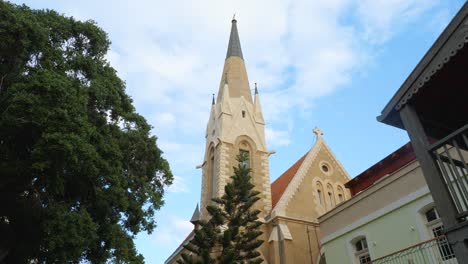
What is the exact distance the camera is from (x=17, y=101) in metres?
9.37

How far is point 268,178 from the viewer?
→ 20297 millimetres

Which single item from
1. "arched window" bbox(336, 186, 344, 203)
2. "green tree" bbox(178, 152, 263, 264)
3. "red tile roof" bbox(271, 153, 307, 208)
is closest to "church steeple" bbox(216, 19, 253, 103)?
"red tile roof" bbox(271, 153, 307, 208)

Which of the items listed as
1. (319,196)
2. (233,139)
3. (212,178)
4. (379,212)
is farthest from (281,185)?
(379,212)

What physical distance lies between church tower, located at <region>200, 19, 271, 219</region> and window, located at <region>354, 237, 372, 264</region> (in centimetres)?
761

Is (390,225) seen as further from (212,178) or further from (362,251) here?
(212,178)

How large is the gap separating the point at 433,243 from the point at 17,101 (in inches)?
405

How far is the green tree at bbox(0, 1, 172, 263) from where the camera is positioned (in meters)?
9.52

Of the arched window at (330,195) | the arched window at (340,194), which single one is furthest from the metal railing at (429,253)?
the arched window at (340,194)

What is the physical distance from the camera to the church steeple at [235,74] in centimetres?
2488

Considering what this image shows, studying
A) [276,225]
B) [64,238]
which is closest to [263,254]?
[276,225]

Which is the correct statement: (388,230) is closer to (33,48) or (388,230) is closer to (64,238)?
(64,238)

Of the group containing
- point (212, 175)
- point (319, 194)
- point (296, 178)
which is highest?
point (212, 175)

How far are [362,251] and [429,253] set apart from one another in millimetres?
2774

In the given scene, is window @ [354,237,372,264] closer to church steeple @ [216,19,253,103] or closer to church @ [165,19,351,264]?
church @ [165,19,351,264]
